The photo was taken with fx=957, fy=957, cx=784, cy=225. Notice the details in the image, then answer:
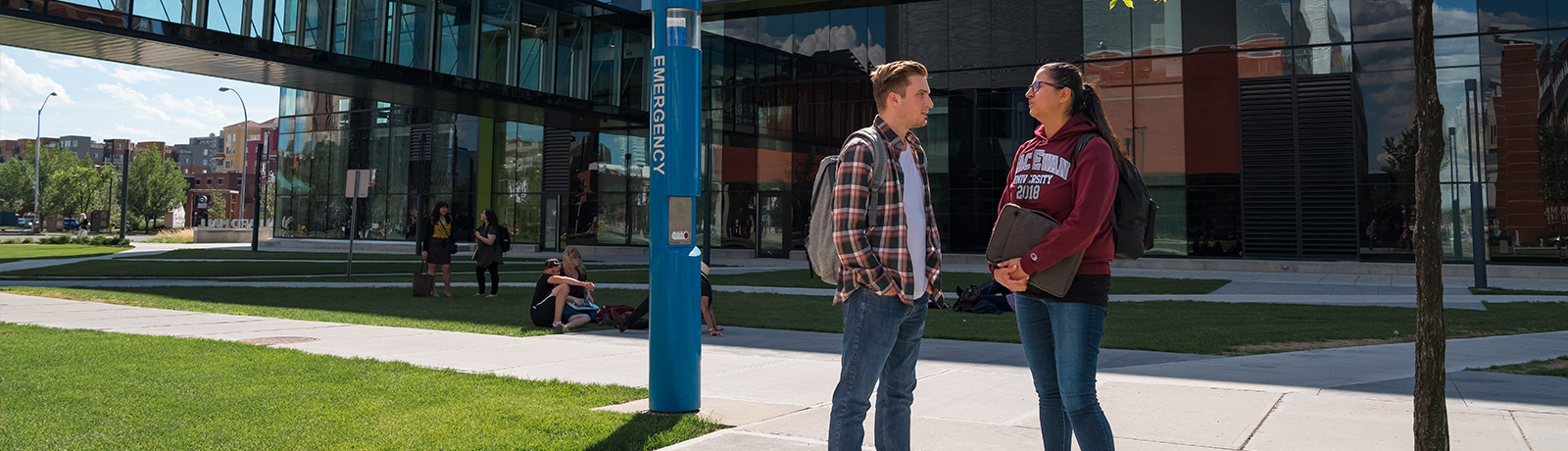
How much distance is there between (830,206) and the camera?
137 inches

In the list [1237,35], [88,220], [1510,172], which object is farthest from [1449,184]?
[88,220]

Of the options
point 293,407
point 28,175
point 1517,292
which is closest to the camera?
point 293,407

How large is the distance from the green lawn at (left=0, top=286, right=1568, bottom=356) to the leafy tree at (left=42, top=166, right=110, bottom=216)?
248ft

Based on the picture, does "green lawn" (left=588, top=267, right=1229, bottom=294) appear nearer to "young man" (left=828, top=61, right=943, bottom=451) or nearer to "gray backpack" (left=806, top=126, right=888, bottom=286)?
"young man" (left=828, top=61, right=943, bottom=451)

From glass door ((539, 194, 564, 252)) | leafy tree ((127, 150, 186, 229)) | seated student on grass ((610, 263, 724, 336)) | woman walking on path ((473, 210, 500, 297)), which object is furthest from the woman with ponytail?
leafy tree ((127, 150, 186, 229))

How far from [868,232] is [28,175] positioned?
106967 mm

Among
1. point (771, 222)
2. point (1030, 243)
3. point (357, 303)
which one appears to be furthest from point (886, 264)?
point (771, 222)

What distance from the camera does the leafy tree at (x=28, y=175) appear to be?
83.1m

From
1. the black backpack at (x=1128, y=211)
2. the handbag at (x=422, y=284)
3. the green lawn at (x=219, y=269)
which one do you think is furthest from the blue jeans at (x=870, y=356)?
the green lawn at (x=219, y=269)

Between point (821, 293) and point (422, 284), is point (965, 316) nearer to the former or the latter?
point (821, 293)

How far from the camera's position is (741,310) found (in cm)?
1314

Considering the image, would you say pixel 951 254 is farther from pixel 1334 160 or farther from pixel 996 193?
pixel 1334 160

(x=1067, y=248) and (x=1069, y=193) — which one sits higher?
(x=1069, y=193)

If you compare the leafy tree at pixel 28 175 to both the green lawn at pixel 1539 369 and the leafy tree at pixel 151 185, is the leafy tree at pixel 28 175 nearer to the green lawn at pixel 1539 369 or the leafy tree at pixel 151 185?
the leafy tree at pixel 151 185
